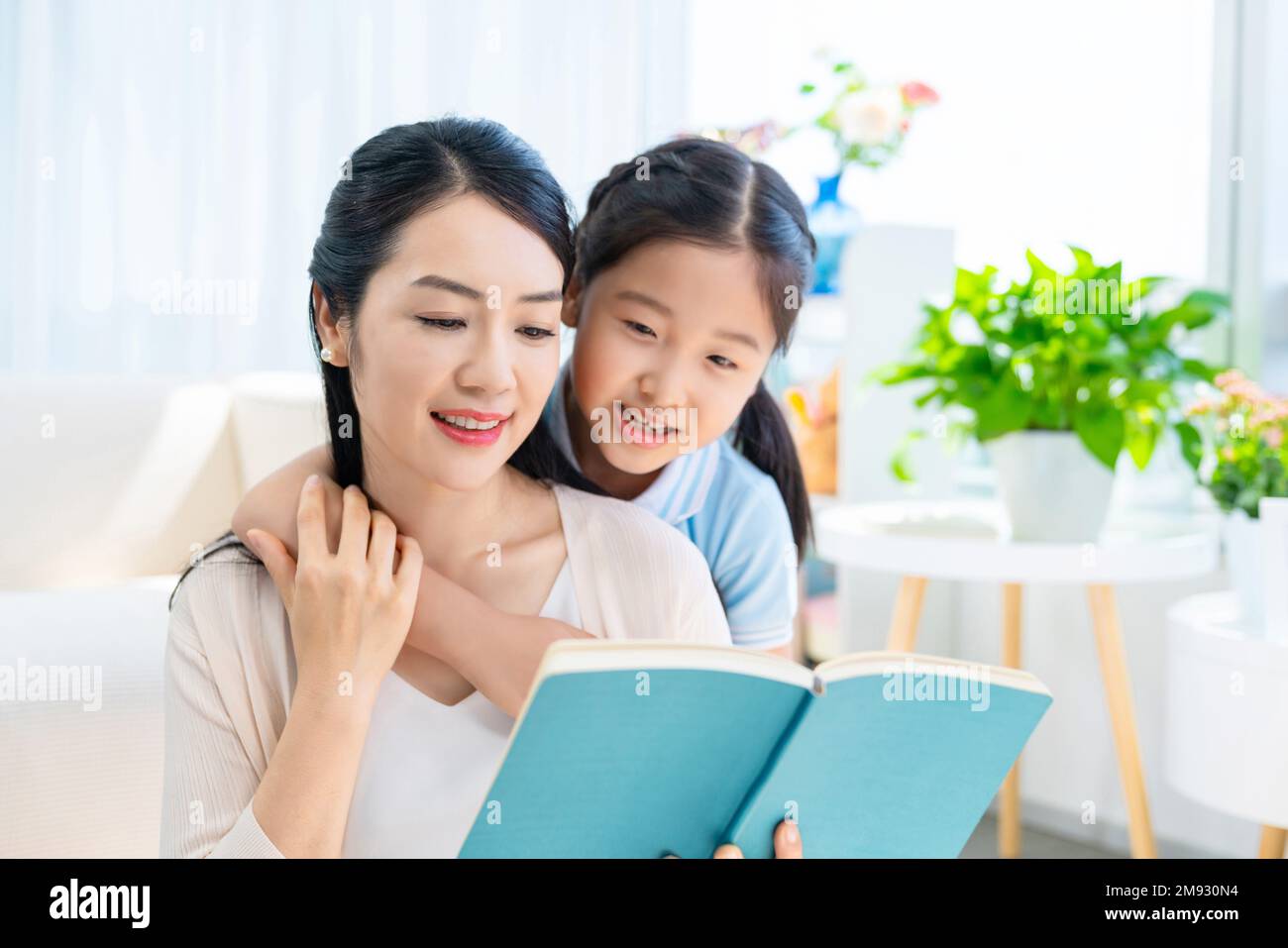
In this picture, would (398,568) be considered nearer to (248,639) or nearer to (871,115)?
(248,639)

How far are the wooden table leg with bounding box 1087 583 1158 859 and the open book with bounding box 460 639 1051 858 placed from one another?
4.49 feet

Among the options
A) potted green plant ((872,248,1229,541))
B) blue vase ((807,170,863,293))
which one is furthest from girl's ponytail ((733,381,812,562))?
blue vase ((807,170,863,293))

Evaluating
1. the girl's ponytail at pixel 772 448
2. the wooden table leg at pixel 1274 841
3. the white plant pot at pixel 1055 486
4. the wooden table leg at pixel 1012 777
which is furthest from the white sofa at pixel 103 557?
the wooden table leg at pixel 1274 841

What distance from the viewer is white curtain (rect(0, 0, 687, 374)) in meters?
2.69

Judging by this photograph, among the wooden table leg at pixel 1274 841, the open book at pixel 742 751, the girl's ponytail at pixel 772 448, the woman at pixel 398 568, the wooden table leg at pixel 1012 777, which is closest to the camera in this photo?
the open book at pixel 742 751

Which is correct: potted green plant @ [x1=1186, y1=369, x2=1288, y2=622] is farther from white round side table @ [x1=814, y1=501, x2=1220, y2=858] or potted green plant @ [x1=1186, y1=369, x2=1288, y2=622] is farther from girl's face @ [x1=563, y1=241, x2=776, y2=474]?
girl's face @ [x1=563, y1=241, x2=776, y2=474]

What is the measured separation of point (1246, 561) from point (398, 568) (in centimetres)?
144

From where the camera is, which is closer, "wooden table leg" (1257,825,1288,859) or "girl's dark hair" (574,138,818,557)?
"girl's dark hair" (574,138,818,557)

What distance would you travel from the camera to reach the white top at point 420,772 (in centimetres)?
88

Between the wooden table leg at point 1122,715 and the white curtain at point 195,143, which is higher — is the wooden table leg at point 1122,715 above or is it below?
below

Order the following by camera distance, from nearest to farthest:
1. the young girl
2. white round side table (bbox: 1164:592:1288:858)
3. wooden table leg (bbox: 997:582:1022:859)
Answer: the young girl < white round side table (bbox: 1164:592:1288:858) < wooden table leg (bbox: 997:582:1022:859)

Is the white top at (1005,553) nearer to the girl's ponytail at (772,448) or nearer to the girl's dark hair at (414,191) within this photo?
the girl's ponytail at (772,448)

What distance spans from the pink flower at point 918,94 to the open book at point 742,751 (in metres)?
2.19
